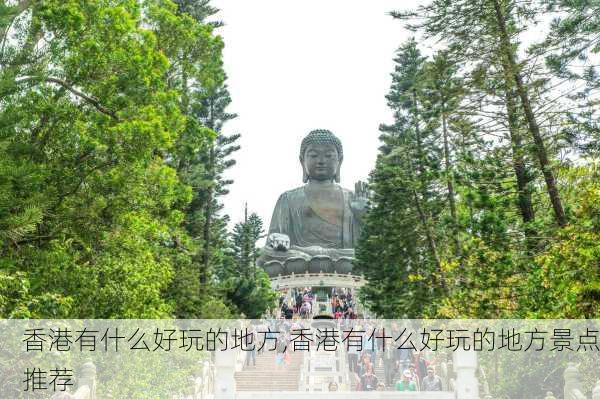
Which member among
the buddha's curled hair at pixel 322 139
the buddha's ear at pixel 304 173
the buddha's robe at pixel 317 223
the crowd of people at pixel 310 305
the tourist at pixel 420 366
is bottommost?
the tourist at pixel 420 366

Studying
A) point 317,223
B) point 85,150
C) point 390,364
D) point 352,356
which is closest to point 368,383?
point 390,364

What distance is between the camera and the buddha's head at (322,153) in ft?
130

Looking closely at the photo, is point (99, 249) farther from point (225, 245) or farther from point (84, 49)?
point (225, 245)

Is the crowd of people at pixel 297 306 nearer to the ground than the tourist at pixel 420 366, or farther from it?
farther from it

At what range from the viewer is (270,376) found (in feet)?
57.9

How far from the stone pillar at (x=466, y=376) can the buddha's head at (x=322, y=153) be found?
2698cm

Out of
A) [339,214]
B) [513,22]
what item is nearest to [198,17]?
[513,22]

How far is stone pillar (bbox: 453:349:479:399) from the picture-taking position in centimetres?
1310

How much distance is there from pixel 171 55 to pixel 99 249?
4.12 metres

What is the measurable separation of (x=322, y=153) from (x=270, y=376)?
2312 centimetres

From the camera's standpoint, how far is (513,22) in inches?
455

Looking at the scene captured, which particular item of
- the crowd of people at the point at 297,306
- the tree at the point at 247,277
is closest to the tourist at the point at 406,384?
the tree at the point at 247,277

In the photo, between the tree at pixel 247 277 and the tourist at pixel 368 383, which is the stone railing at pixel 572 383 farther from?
the tree at pixel 247 277

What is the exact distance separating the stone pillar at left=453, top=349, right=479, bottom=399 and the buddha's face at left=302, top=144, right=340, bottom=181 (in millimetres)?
26969
